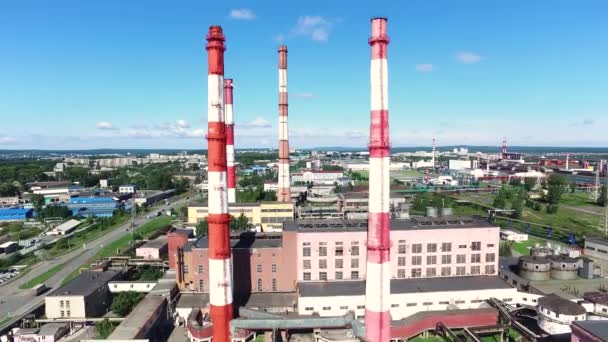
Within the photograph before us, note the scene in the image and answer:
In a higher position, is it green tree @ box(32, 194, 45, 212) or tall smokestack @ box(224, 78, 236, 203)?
tall smokestack @ box(224, 78, 236, 203)

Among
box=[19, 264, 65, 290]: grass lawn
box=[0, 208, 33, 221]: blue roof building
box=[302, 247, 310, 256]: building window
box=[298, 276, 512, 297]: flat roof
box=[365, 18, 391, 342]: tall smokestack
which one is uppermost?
box=[365, 18, 391, 342]: tall smokestack

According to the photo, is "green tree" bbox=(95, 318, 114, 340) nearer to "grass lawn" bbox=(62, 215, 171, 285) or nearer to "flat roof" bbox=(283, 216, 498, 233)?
"grass lawn" bbox=(62, 215, 171, 285)

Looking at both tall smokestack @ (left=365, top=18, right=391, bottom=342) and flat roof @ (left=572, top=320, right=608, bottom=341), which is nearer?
tall smokestack @ (left=365, top=18, right=391, bottom=342)

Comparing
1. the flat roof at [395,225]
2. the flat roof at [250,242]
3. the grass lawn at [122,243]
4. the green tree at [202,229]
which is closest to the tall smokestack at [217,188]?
the flat roof at [250,242]

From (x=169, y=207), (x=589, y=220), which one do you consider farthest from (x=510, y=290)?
(x=169, y=207)

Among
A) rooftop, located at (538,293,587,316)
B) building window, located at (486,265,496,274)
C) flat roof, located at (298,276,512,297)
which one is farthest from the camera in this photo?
building window, located at (486,265,496,274)

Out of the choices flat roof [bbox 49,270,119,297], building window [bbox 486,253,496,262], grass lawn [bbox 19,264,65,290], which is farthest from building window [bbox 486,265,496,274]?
grass lawn [bbox 19,264,65,290]

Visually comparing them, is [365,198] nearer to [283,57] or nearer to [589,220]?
[283,57]
